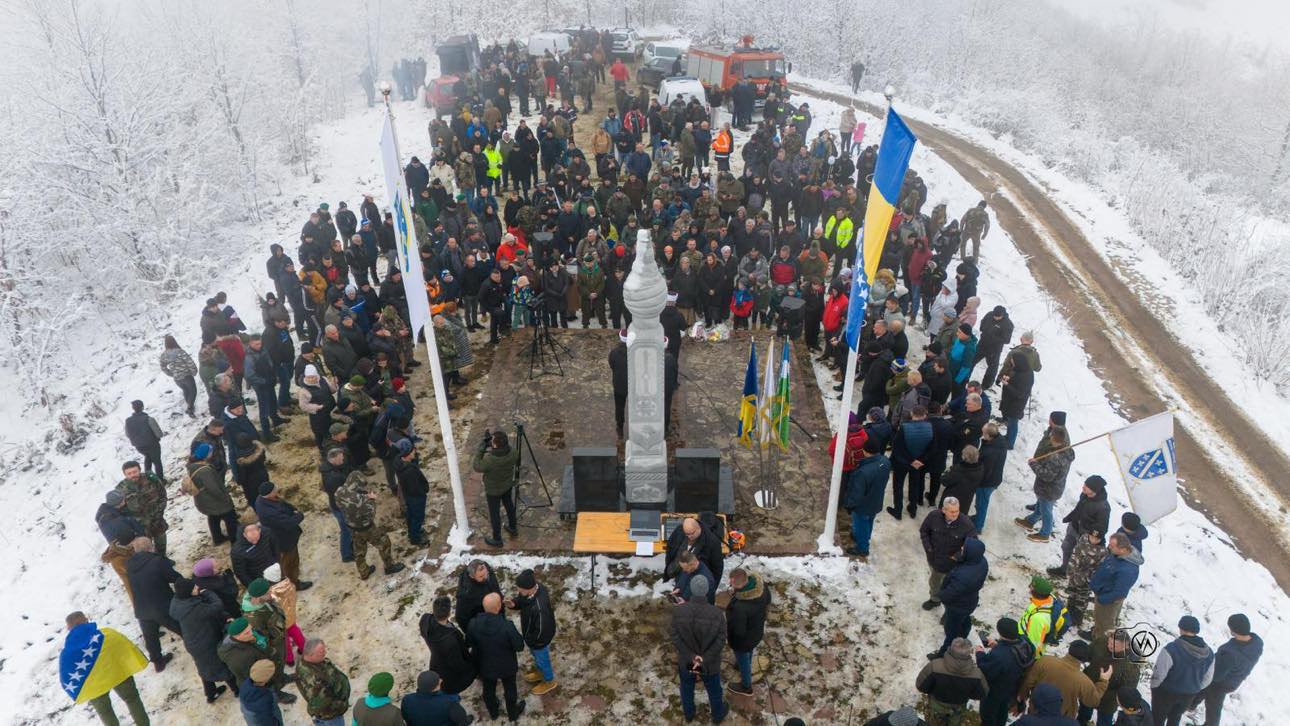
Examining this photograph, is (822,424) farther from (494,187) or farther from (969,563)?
(494,187)

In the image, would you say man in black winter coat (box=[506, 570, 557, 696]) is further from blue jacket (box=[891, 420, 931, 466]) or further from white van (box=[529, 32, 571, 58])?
white van (box=[529, 32, 571, 58])

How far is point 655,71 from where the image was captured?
98.1 ft

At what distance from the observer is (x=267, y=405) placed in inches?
468

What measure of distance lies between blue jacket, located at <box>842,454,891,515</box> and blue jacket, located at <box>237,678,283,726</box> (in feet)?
21.2

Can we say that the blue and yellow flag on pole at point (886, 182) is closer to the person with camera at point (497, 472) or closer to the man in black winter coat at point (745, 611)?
the man in black winter coat at point (745, 611)

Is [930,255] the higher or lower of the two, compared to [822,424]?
higher

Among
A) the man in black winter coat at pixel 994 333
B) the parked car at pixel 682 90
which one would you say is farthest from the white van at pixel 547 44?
the man in black winter coat at pixel 994 333

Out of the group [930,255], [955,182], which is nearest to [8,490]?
[930,255]

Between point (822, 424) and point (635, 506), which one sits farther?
point (822, 424)

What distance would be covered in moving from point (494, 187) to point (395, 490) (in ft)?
40.9

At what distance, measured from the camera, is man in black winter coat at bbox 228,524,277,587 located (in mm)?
8023

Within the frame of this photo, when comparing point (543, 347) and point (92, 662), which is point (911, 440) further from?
point (92, 662)

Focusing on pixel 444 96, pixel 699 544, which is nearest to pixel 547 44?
pixel 444 96

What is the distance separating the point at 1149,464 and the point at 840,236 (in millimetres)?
7939
